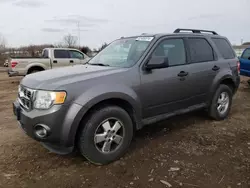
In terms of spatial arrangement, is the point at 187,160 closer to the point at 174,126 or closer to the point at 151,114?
the point at 151,114

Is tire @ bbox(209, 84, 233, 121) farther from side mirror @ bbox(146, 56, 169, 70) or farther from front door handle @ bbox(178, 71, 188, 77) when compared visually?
side mirror @ bbox(146, 56, 169, 70)

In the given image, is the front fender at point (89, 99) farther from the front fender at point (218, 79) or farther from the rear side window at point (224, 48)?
the rear side window at point (224, 48)

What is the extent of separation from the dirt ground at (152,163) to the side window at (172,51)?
1.32 m

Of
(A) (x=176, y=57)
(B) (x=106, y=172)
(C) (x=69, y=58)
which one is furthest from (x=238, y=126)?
(C) (x=69, y=58)

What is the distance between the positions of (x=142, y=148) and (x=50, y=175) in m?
1.45

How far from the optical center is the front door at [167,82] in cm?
372

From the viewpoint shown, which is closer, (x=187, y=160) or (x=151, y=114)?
(x=187, y=160)

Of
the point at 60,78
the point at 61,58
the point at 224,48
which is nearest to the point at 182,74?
the point at 224,48

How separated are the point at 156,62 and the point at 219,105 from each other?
2275 millimetres

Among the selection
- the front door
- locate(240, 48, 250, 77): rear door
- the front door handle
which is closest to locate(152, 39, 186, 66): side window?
the front door

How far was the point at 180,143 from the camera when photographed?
4.04m

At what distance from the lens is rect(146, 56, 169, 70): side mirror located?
11.9 ft

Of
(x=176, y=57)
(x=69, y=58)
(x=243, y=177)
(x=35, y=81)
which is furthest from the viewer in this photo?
(x=69, y=58)

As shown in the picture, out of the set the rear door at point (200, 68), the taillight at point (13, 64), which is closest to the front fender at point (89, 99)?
the rear door at point (200, 68)
